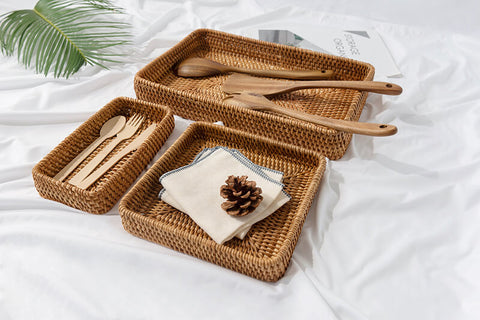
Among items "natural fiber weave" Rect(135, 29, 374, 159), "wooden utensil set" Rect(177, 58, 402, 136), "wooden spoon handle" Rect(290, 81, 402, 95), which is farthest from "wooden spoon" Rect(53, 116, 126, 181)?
"wooden spoon handle" Rect(290, 81, 402, 95)

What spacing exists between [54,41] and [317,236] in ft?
2.65

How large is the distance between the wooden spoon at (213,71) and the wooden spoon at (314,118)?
0.41ft

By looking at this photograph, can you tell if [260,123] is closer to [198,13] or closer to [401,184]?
[401,184]

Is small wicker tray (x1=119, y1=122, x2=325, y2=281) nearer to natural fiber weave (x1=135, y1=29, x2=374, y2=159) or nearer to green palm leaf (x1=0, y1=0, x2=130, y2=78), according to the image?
natural fiber weave (x1=135, y1=29, x2=374, y2=159)

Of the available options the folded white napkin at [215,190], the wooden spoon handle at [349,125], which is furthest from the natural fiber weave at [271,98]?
the folded white napkin at [215,190]

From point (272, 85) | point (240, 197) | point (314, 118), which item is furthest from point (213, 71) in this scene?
point (240, 197)

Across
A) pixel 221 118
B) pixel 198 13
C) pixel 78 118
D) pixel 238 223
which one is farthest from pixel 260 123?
pixel 198 13

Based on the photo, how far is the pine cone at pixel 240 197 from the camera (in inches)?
22.0

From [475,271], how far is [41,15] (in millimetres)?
1102

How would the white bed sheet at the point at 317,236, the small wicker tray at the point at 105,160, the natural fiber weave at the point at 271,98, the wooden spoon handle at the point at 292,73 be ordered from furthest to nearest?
1. the wooden spoon handle at the point at 292,73
2. the natural fiber weave at the point at 271,98
3. the small wicker tray at the point at 105,160
4. the white bed sheet at the point at 317,236

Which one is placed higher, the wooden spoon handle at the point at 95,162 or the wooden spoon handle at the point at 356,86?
the wooden spoon handle at the point at 356,86

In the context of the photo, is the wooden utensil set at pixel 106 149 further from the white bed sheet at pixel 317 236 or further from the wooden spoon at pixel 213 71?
the wooden spoon at pixel 213 71

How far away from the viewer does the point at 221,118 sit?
796 mm

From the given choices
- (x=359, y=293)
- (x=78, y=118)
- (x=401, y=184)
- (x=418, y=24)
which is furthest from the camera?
(x=418, y=24)
